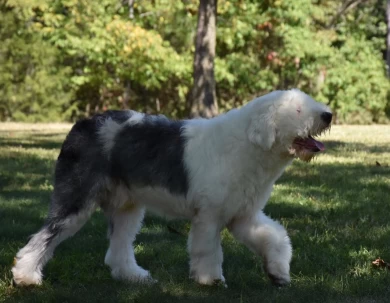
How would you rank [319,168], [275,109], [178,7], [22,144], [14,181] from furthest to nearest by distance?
[178,7], [22,144], [319,168], [14,181], [275,109]

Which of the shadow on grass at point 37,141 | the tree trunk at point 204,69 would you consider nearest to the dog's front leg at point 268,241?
the shadow on grass at point 37,141

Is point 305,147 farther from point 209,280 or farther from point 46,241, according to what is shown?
point 46,241

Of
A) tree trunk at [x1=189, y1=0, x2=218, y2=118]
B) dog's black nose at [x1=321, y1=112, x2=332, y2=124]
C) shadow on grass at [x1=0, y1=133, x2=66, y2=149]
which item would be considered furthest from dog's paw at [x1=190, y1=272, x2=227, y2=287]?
tree trunk at [x1=189, y1=0, x2=218, y2=118]

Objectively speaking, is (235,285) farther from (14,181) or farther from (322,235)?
(14,181)

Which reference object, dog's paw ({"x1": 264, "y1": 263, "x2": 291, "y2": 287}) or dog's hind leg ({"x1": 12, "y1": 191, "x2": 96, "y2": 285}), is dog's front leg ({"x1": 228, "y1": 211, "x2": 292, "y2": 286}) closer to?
dog's paw ({"x1": 264, "y1": 263, "x2": 291, "y2": 287})

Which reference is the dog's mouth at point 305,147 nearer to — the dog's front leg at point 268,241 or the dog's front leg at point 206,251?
the dog's front leg at point 268,241

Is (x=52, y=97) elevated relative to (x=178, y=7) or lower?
lower

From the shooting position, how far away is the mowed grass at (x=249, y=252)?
4.80m

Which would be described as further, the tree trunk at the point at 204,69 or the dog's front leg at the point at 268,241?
the tree trunk at the point at 204,69

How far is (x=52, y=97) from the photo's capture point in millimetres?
26922

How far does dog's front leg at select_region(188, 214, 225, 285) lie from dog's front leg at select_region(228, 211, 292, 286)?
25cm

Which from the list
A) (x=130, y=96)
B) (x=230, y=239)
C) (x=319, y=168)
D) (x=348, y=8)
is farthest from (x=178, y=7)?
(x=230, y=239)

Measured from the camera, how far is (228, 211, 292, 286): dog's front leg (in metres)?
5.09

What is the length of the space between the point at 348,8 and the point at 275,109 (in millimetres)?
27631
